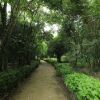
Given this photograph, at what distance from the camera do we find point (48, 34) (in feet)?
104

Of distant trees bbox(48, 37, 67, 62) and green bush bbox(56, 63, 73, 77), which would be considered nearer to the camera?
green bush bbox(56, 63, 73, 77)

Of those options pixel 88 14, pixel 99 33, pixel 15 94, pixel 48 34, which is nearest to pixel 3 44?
pixel 15 94

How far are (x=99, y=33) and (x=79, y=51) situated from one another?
3.97 m

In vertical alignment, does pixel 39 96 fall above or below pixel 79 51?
below

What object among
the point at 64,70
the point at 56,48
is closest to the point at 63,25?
the point at 64,70

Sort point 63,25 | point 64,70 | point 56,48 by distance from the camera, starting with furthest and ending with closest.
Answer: point 56,48 → point 63,25 → point 64,70

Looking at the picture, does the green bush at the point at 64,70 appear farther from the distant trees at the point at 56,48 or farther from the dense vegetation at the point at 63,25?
the distant trees at the point at 56,48

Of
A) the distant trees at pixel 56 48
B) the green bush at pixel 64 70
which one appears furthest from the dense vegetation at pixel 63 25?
the distant trees at pixel 56 48

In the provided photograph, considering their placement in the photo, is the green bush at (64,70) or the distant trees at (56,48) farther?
the distant trees at (56,48)

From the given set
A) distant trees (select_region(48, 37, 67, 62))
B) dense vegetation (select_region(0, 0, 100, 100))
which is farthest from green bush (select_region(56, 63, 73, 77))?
distant trees (select_region(48, 37, 67, 62))

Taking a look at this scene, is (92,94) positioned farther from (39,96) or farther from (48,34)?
(48,34)

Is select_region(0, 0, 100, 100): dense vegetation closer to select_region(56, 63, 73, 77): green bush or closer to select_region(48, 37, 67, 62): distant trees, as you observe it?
select_region(56, 63, 73, 77): green bush

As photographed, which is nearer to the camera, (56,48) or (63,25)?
(63,25)

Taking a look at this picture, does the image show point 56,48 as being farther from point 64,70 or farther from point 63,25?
point 64,70
